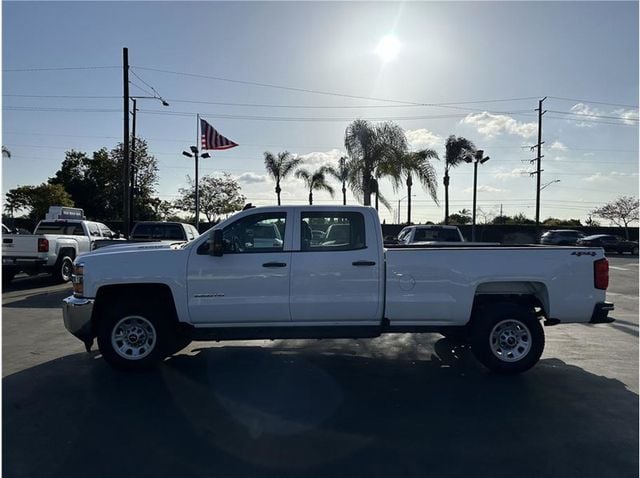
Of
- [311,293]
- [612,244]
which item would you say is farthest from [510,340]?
[612,244]

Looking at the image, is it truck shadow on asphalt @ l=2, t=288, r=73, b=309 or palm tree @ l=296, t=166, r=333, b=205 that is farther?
palm tree @ l=296, t=166, r=333, b=205

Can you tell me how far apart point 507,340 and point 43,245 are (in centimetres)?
1260

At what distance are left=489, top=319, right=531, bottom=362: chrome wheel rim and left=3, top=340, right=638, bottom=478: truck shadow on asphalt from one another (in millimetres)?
280

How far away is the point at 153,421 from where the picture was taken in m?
4.26

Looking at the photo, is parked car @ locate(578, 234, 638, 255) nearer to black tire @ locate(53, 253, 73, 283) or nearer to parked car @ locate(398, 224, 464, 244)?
parked car @ locate(398, 224, 464, 244)

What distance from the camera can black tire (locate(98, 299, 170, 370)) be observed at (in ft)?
18.2

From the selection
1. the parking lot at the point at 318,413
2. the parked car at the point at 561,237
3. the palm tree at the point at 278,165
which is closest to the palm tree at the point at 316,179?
the palm tree at the point at 278,165

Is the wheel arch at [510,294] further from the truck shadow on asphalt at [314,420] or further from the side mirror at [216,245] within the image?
the side mirror at [216,245]

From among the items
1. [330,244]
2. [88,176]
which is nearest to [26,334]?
[330,244]

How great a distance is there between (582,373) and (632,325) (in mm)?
3947

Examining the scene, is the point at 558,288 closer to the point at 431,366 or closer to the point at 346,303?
the point at 431,366

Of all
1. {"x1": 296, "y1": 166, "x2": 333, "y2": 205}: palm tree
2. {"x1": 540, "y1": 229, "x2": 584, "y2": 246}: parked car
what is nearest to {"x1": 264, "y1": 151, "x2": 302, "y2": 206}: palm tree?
{"x1": 296, "y1": 166, "x2": 333, "y2": 205}: palm tree

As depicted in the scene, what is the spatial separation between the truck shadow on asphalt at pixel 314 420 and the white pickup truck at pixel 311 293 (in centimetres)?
51

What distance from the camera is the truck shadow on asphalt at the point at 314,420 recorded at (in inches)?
140
